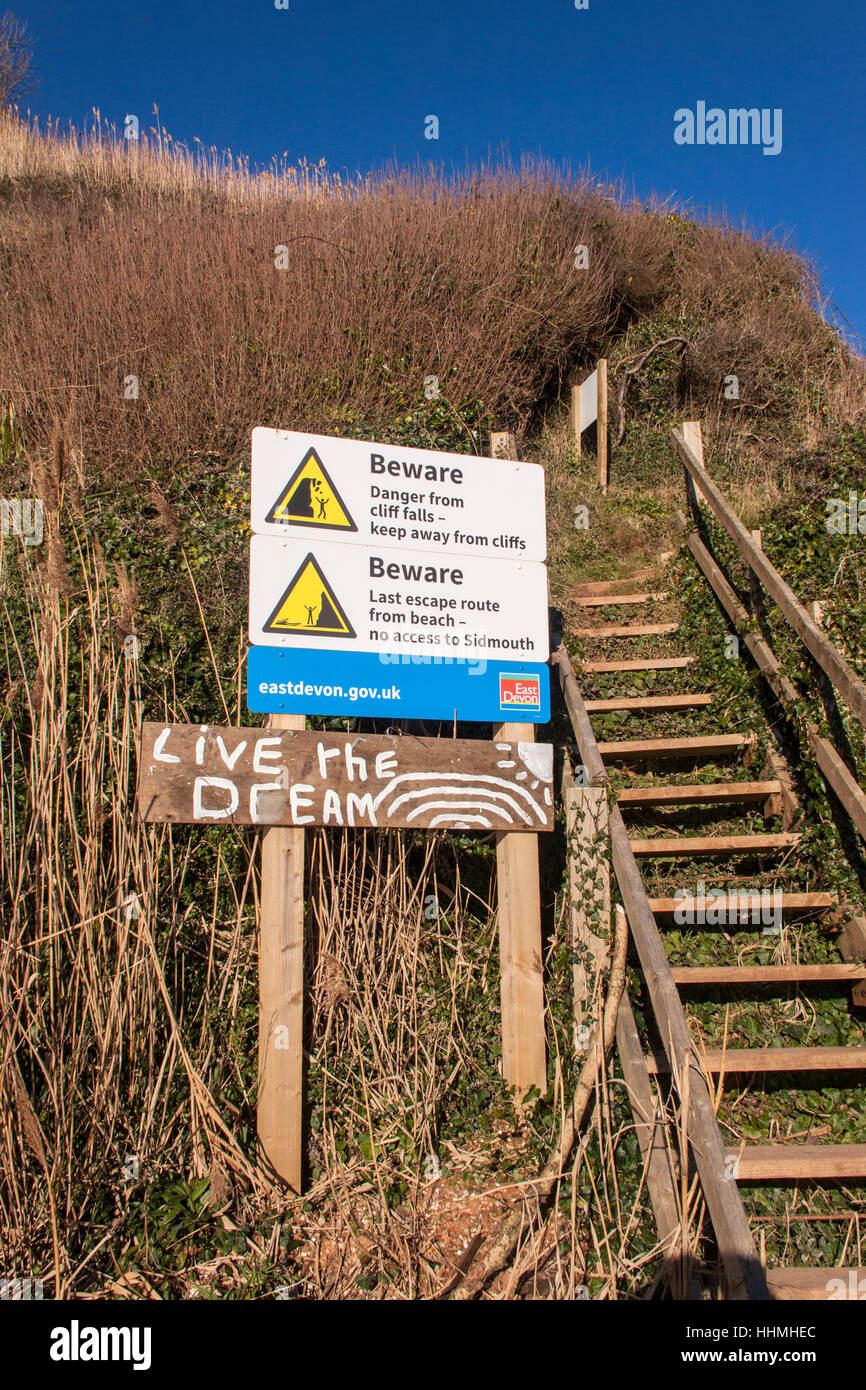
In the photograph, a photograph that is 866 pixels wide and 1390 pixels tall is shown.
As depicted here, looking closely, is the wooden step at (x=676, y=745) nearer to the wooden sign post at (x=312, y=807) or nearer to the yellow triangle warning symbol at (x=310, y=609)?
the wooden sign post at (x=312, y=807)

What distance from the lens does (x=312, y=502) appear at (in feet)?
10.5

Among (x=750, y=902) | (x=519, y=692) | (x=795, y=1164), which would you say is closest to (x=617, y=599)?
(x=750, y=902)

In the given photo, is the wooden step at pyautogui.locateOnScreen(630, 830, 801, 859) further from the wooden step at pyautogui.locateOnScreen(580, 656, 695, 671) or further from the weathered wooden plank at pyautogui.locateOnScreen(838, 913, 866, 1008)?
the wooden step at pyautogui.locateOnScreen(580, 656, 695, 671)

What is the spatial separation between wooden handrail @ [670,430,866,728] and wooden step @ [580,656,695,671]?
2.47ft

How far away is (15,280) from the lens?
7.36 metres

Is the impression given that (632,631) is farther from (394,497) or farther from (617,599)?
(394,497)

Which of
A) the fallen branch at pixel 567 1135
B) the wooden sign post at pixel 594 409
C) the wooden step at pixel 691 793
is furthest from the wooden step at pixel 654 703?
the wooden sign post at pixel 594 409

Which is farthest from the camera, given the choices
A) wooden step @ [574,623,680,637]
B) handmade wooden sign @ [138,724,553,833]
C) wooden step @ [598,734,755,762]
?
wooden step @ [574,623,680,637]

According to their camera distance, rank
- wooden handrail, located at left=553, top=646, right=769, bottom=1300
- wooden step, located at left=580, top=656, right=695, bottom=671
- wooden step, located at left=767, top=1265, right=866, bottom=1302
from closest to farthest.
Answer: wooden handrail, located at left=553, top=646, right=769, bottom=1300, wooden step, located at left=767, top=1265, right=866, bottom=1302, wooden step, located at left=580, top=656, right=695, bottom=671

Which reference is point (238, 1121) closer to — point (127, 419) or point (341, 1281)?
point (341, 1281)

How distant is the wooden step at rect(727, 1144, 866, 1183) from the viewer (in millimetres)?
2701

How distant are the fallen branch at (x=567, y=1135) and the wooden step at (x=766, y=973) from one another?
0.45 metres

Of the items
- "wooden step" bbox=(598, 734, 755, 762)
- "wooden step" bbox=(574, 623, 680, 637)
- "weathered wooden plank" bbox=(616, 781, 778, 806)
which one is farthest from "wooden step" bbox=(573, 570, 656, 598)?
"weathered wooden plank" bbox=(616, 781, 778, 806)

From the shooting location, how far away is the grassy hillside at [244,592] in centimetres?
254
